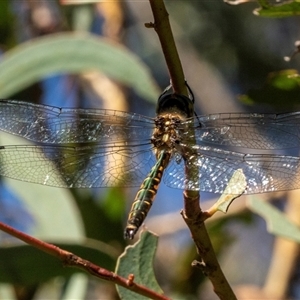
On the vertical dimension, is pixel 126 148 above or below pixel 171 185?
above

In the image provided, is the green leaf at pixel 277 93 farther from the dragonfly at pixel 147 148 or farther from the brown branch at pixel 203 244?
the brown branch at pixel 203 244

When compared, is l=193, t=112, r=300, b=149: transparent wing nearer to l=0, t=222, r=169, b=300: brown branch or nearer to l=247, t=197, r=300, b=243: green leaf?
l=247, t=197, r=300, b=243: green leaf

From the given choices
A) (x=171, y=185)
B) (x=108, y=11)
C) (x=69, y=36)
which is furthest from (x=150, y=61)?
(x=171, y=185)

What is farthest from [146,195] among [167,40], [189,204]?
[167,40]

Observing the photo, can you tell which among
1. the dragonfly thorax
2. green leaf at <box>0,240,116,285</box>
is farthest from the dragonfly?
green leaf at <box>0,240,116,285</box>

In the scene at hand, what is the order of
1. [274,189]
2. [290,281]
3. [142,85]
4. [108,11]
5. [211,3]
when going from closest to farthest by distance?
[274,189] < [142,85] < [290,281] < [108,11] < [211,3]

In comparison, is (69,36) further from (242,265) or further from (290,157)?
(242,265)
